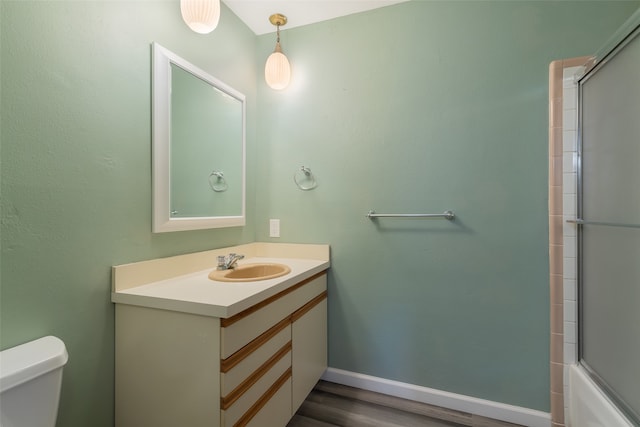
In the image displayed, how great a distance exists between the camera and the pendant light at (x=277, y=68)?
5.95ft

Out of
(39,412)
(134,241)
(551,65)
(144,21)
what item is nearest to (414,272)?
(551,65)

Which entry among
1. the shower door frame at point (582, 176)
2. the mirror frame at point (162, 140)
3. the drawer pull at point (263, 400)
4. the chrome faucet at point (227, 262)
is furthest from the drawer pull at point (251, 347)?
the shower door frame at point (582, 176)

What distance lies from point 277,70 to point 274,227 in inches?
39.5

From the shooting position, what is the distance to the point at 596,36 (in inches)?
54.7

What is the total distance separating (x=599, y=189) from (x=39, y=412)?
Result: 6.85 ft

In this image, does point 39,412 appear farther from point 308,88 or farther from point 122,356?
point 308,88

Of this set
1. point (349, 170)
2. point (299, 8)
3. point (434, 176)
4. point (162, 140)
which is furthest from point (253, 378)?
point (299, 8)

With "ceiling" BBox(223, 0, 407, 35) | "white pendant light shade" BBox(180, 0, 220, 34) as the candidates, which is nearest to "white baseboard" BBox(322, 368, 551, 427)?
"white pendant light shade" BBox(180, 0, 220, 34)

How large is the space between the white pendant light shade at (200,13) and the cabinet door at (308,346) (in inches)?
56.0

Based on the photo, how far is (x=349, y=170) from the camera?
71.8 inches

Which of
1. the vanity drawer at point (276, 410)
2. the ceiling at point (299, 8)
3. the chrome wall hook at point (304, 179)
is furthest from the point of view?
the chrome wall hook at point (304, 179)

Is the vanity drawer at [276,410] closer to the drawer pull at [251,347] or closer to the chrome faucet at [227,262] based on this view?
the drawer pull at [251,347]

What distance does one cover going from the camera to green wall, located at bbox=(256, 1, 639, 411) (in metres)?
1.48

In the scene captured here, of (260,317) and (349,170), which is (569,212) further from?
(260,317)
